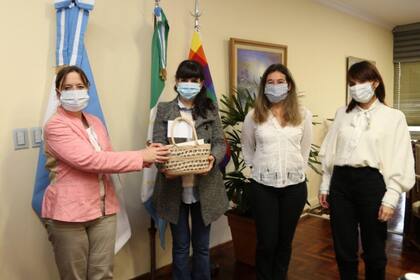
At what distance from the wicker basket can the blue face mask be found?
240mm

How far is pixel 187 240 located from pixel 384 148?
1084 millimetres

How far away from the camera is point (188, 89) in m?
1.87

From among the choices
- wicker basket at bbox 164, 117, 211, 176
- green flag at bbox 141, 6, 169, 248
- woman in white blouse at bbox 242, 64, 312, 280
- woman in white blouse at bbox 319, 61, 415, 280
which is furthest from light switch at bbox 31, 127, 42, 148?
woman in white blouse at bbox 319, 61, 415, 280

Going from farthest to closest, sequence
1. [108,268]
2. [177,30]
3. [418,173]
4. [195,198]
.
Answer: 1. [418,173]
2. [177,30]
3. [195,198]
4. [108,268]

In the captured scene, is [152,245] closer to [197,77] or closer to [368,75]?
[197,77]

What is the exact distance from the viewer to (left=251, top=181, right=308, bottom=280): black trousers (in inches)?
75.3

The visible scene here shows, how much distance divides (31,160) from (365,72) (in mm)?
1764

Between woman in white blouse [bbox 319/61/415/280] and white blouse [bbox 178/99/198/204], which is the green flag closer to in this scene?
white blouse [bbox 178/99/198/204]

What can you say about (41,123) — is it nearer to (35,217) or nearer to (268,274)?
(35,217)

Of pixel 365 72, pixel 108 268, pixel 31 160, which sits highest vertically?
pixel 365 72

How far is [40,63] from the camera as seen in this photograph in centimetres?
196

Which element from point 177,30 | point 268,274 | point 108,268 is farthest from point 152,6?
point 268,274

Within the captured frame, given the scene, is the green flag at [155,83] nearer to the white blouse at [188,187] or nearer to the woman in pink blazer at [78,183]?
the white blouse at [188,187]

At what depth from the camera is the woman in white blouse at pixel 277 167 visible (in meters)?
1.91
